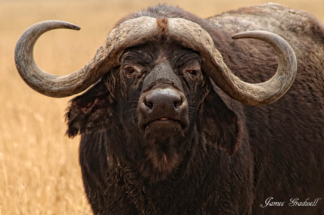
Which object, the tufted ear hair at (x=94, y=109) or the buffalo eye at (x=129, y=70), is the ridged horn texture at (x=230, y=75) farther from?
the tufted ear hair at (x=94, y=109)

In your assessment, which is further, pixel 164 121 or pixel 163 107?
pixel 164 121

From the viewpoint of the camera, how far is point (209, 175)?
3.71 m

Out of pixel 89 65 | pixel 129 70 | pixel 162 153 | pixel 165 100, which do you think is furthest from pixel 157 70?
pixel 162 153

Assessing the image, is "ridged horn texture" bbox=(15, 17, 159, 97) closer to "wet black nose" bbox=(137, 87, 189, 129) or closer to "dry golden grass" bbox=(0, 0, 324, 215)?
"wet black nose" bbox=(137, 87, 189, 129)

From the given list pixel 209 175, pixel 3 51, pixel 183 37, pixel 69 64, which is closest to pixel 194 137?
pixel 209 175

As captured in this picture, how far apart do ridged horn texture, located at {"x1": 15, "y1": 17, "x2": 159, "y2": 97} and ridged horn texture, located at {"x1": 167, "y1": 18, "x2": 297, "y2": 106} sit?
23 centimetres

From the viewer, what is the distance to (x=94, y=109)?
12.4 feet

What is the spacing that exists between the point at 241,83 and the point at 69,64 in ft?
36.4

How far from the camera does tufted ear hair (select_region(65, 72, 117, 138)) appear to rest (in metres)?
3.71

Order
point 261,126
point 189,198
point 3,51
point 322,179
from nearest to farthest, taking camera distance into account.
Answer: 1. point 189,198
2. point 261,126
3. point 322,179
4. point 3,51

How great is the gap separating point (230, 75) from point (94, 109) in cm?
121

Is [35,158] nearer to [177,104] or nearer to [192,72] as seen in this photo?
[192,72]

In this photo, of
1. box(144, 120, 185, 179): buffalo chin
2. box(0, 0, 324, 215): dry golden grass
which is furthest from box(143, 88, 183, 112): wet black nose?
box(0, 0, 324, 215): dry golden grass

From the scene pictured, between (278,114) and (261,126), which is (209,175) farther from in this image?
(278,114)
